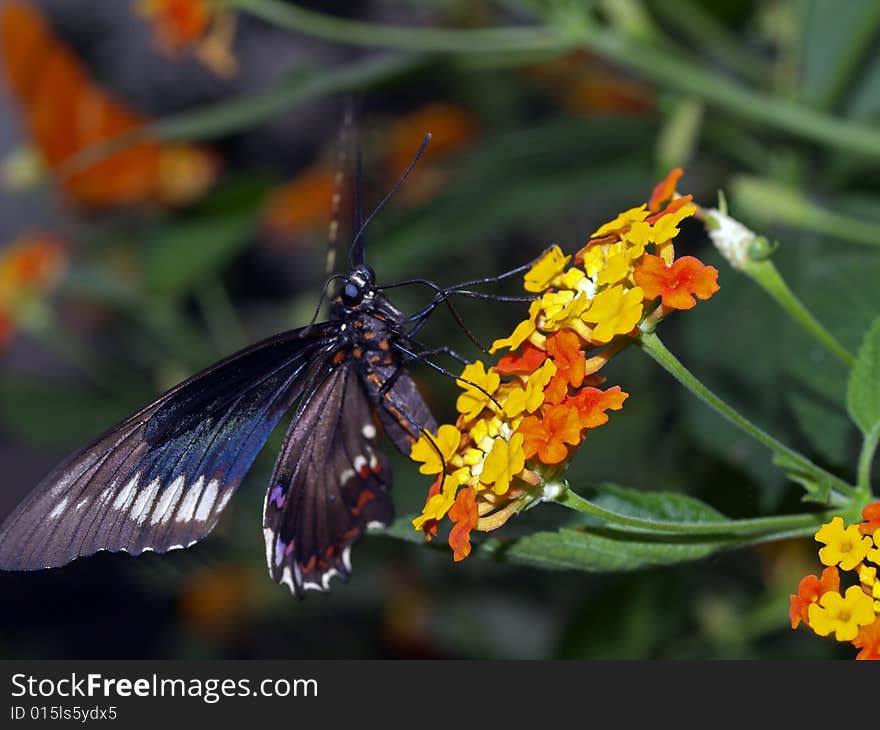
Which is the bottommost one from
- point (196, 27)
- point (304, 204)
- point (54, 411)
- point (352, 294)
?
point (352, 294)

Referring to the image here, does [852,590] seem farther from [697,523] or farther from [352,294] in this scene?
[352,294]

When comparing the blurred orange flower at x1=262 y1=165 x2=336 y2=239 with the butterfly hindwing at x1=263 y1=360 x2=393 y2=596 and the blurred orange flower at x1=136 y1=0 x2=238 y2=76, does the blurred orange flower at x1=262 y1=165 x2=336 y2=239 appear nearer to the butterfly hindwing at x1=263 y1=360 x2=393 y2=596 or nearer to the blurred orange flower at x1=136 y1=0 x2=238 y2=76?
the blurred orange flower at x1=136 y1=0 x2=238 y2=76

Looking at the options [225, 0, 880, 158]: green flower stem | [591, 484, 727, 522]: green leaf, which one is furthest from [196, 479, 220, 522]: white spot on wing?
[225, 0, 880, 158]: green flower stem

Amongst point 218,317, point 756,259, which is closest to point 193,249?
point 218,317

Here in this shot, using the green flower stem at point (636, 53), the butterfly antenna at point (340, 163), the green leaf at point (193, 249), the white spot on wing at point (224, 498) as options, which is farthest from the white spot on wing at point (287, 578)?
the green leaf at point (193, 249)

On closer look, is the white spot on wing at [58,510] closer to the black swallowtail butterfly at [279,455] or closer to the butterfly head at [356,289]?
the black swallowtail butterfly at [279,455]

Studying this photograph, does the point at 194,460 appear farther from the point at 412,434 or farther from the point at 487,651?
the point at 487,651

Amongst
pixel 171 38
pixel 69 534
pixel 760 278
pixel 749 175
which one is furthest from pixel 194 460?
pixel 749 175
